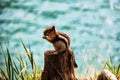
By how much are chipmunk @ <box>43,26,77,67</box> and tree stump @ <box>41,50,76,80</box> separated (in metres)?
0.02

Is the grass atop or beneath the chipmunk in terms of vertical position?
beneath

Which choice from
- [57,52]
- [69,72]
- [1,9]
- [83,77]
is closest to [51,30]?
[57,52]

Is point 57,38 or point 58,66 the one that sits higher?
point 57,38

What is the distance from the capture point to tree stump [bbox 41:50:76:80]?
1.53 m

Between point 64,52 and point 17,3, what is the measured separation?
4.07 meters

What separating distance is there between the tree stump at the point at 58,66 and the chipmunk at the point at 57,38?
0.08 ft

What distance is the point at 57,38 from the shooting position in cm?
150

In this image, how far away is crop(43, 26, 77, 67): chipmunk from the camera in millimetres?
1500

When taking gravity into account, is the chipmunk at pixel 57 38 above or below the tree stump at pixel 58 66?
above

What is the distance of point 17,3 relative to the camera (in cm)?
550

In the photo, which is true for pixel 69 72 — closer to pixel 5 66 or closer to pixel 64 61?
pixel 64 61

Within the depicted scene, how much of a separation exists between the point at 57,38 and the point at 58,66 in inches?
4.7

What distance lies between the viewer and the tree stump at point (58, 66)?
1.53m

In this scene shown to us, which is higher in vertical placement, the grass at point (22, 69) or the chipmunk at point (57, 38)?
the chipmunk at point (57, 38)
